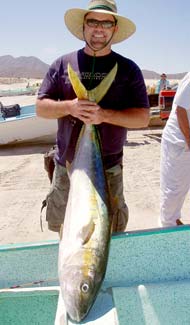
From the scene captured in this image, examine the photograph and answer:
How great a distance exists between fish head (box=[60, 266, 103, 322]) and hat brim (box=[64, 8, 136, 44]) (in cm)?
153

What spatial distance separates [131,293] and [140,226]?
2.60 m

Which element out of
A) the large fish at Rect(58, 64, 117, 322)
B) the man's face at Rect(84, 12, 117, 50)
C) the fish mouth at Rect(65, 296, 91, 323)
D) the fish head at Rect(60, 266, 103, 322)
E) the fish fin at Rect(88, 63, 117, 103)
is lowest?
the fish mouth at Rect(65, 296, 91, 323)

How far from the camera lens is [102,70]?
8.46 ft

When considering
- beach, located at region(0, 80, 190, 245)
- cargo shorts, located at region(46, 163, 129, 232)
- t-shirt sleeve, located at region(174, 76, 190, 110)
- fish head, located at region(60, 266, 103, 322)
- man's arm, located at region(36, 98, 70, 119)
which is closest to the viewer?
fish head, located at region(60, 266, 103, 322)

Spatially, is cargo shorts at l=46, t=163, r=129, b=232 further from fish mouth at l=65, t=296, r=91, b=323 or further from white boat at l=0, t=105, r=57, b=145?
white boat at l=0, t=105, r=57, b=145

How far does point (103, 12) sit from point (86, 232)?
4.25ft

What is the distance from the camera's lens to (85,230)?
169 centimetres

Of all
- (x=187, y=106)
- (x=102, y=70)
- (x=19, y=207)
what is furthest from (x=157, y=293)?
(x=19, y=207)

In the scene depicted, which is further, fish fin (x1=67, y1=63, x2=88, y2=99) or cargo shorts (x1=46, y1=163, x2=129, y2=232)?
cargo shorts (x1=46, y1=163, x2=129, y2=232)

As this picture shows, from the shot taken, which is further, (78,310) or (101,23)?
(101,23)

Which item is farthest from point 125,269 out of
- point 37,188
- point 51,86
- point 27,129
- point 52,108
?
point 27,129

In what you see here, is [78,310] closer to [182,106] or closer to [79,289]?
[79,289]

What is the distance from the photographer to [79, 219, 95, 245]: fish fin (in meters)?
1.65

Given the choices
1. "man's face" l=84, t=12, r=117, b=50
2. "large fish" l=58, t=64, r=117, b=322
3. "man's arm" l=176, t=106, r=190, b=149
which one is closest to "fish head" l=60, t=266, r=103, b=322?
"large fish" l=58, t=64, r=117, b=322
